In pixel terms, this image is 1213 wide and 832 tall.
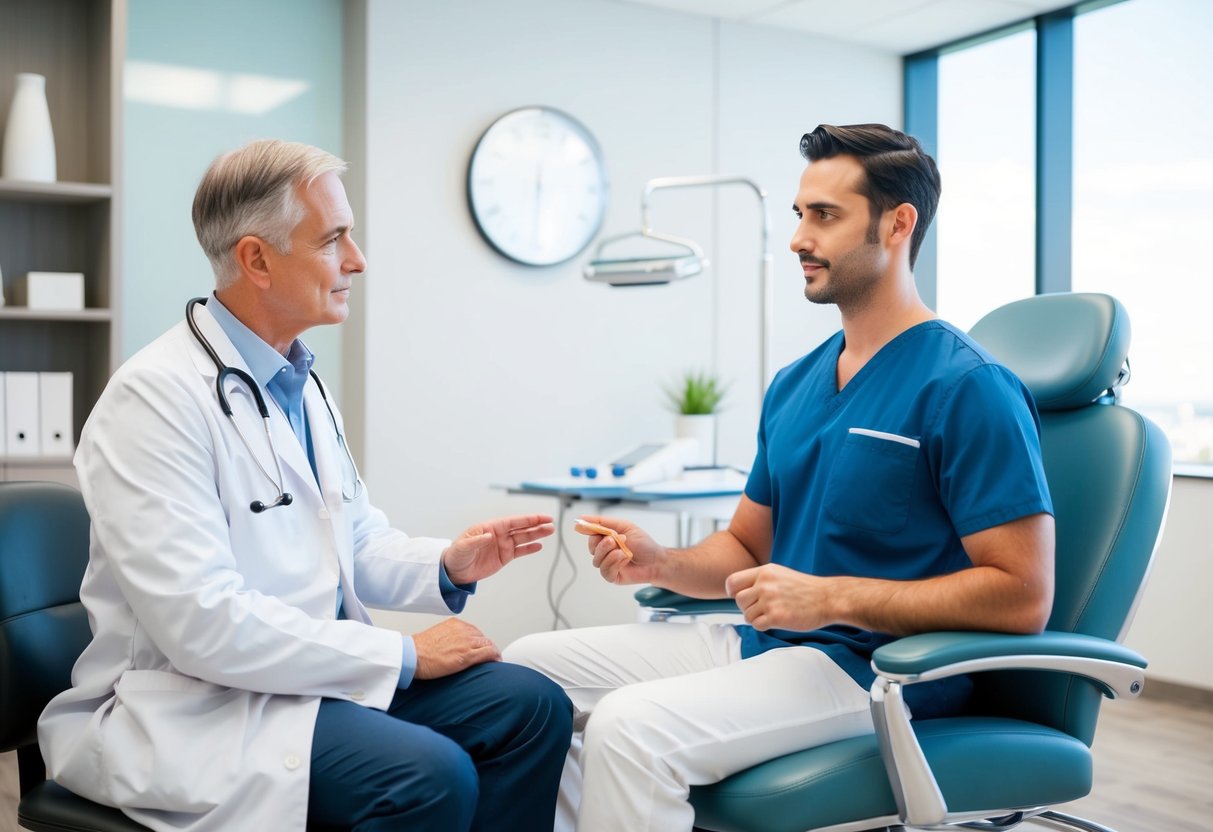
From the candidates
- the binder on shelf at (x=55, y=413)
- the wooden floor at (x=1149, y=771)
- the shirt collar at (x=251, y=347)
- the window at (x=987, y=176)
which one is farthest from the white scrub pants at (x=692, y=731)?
the window at (x=987, y=176)

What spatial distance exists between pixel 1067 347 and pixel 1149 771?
1.61 metres

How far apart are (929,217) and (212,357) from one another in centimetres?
109

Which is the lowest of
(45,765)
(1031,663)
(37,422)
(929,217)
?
(45,765)

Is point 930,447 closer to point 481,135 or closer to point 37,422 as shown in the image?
point 37,422

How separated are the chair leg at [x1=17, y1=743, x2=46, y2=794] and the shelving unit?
1.59 metres

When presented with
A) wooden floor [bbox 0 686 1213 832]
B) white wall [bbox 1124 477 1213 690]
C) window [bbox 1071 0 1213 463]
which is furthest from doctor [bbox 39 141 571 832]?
window [bbox 1071 0 1213 463]

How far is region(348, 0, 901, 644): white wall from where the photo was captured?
12.2 feet

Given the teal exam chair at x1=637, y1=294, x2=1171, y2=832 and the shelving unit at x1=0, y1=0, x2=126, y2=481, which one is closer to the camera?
the teal exam chair at x1=637, y1=294, x2=1171, y2=832

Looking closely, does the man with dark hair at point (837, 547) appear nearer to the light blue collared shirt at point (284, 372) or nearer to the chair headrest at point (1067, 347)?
the chair headrest at point (1067, 347)

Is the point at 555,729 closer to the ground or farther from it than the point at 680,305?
closer to the ground

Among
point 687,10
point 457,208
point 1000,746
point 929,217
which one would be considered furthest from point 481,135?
point 1000,746

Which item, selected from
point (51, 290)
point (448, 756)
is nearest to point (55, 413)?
point (51, 290)

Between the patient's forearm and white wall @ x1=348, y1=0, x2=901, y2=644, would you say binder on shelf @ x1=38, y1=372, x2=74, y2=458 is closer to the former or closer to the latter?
white wall @ x1=348, y1=0, x2=901, y2=644

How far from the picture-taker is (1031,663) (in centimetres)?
144
